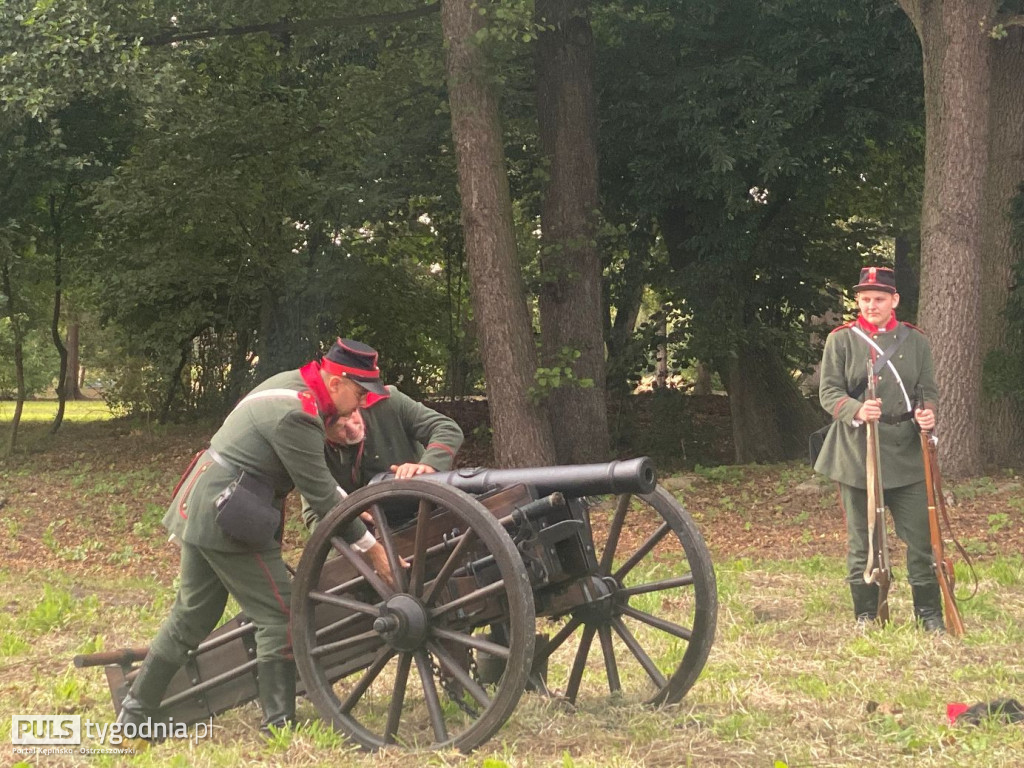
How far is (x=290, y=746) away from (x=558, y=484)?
59.2 inches

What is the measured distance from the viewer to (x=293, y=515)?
1441 centimetres

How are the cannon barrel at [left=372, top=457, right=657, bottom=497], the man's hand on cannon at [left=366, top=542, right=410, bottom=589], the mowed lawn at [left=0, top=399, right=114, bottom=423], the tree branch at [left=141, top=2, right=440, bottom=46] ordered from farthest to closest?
the mowed lawn at [left=0, top=399, right=114, bottom=423] → the tree branch at [left=141, top=2, right=440, bottom=46] → the man's hand on cannon at [left=366, top=542, right=410, bottom=589] → the cannon barrel at [left=372, top=457, right=657, bottom=497]

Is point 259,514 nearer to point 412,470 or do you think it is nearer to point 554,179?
point 412,470

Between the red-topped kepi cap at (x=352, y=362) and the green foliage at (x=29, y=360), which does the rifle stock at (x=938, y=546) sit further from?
the green foliage at (x=29, y=360)

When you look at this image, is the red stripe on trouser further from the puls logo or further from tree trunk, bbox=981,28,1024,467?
tree trunk, bbox=981,28,1024,467

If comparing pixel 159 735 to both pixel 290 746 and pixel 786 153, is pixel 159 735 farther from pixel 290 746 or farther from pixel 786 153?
pixel 786 153

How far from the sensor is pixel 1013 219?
1348 centimetres

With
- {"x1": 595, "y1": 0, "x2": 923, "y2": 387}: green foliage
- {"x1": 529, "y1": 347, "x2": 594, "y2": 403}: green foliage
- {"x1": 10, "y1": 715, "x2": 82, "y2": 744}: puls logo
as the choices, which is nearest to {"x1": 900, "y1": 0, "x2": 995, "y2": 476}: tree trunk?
{"x1": 595, "y1": 0, "x2": 923, "y2": 387}: green foliage

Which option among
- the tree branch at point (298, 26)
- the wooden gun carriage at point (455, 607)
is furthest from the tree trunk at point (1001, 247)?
the wooden gun carriage at point (455, 607)

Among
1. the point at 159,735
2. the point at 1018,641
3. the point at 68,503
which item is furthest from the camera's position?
the point at 68,503

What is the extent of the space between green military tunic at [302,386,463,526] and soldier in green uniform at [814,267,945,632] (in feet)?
7.84

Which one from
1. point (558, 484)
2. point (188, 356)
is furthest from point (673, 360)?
point (558, 484)

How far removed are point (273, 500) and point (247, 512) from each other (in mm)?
287

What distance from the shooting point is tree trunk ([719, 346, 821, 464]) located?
17016 millimetres
